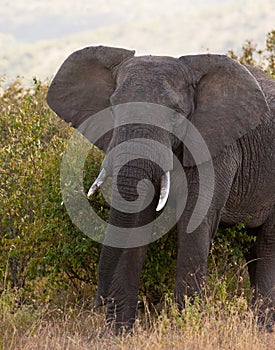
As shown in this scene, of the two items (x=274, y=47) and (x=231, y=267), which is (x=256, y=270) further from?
(x=274, y=47)

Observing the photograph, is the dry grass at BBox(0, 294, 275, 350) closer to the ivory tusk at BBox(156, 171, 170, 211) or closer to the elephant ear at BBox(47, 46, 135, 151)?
the ivory tusk at BBox(156, 171, 170, 211)

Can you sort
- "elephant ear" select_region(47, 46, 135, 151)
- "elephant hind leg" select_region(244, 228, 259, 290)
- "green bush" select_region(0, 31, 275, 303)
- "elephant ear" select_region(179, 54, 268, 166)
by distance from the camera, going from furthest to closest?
"elephant hind leg" select_region(244, 228, 259, 290), "green bush" select_region(0, 31, 275, 303), "elephant ear" select_region(47, 46, 135, 151), "elephant ear" select_region(179, 54, 268, 166)

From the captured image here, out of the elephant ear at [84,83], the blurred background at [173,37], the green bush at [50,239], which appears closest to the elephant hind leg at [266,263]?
the green bush at [50,239]

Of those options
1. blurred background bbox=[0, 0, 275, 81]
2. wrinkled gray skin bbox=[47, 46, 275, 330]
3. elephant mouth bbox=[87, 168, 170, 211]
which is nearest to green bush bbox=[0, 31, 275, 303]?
wrinkled gray skin bbox=[47, 46, 275, 330]

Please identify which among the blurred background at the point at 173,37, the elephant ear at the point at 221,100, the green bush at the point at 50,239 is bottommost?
the green bush at the point at 50,239

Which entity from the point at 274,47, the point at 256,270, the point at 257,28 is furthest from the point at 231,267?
the point at 257,28

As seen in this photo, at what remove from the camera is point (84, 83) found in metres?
7.87

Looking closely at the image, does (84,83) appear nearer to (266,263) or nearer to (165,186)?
(165,186)

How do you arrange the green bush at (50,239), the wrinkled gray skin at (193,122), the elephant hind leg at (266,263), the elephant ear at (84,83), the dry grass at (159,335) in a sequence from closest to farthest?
the dry grass at (159,335)
the wrinkled gray skin at (193,122)
the elephant ear at (84,83)
the green bush at (50,239)
the elephant hind leg at (266,263)

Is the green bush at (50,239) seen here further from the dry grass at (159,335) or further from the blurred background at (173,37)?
the blurred background at (173,37)

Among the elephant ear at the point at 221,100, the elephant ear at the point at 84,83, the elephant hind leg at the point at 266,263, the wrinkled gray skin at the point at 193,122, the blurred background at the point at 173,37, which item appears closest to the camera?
the wrinkled gray skin at the point at 193,122

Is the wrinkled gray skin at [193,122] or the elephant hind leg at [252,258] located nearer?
the wrinkled gray skin at [193,122]

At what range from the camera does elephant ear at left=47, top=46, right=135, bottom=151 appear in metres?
7.68

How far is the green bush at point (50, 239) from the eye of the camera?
320 inches
